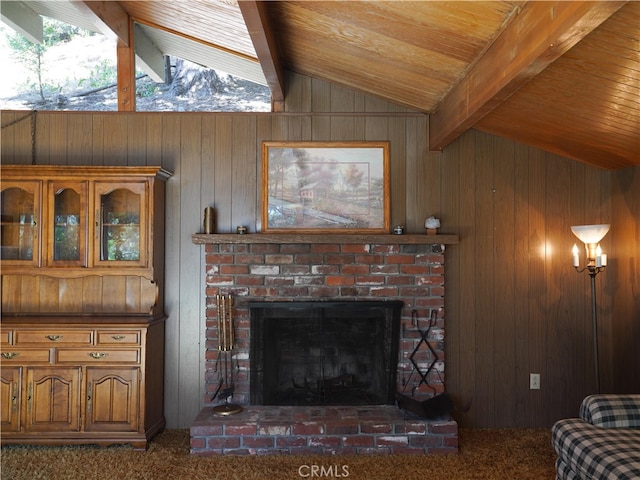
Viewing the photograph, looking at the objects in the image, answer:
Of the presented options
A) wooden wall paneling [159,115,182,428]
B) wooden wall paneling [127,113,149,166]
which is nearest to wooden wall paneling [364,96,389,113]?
wooden wall paneling [159,115,182,428]

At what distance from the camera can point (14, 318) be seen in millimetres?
3387

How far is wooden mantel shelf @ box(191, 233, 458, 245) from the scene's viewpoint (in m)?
3.49

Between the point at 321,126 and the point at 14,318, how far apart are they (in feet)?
8.37

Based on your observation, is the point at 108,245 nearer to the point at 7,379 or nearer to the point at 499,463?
the point at 7,379

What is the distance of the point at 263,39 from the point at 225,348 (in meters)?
2.06

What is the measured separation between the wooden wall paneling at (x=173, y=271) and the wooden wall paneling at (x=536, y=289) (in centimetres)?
252

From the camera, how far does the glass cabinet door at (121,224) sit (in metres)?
3.37

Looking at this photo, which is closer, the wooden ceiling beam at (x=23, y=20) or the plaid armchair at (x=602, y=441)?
the plaid armchair at (x=602, y=441)

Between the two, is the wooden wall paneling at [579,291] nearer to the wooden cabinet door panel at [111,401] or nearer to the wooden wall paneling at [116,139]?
the wooden cabinet door panel at [111,401]

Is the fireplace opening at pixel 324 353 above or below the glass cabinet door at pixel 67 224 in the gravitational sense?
below

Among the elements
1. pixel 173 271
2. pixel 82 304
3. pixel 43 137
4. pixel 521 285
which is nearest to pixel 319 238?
pixel 173 271

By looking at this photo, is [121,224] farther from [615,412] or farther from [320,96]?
[615,412]

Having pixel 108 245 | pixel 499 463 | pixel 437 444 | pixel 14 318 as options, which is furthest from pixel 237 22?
pixel 499 463

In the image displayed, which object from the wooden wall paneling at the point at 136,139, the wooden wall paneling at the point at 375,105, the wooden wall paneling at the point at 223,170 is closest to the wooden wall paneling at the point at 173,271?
the wooden wall paneling at the point at 136,139
